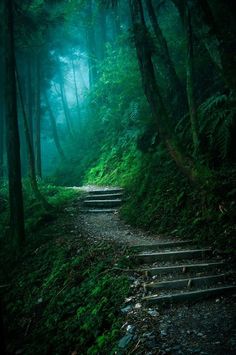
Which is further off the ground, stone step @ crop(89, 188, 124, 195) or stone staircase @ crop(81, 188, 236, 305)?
stone step @ crop(89, 188, 124, 195)

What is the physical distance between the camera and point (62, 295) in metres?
6.50

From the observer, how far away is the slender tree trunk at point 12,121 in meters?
9.45

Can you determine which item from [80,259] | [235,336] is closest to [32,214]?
[80,259]

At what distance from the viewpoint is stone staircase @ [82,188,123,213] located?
12.2m

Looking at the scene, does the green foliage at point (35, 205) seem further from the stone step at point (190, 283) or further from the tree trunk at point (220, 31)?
the tree trunk at point (220, 31)

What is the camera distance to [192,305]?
15.6 ft

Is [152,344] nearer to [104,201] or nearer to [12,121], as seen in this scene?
[12,121]

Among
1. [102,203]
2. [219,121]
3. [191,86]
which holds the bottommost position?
[102,203]

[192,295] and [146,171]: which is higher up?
[146,171]

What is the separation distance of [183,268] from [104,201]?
23.4ft

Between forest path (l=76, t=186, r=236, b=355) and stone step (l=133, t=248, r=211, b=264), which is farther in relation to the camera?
stone step (l=133, t=248, r=211, b=264)

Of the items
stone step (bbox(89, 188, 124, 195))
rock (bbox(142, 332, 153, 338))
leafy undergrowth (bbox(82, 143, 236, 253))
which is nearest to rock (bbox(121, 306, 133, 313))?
rock (bbox(142, 332, 153, 338))

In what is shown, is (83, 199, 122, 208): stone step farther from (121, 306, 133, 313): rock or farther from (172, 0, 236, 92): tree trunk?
(121, 306, 133, 313): rock

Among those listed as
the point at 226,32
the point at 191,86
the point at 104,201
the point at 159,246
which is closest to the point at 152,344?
the point at 159,246
